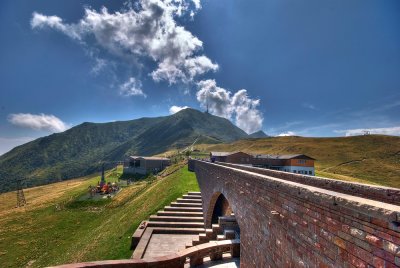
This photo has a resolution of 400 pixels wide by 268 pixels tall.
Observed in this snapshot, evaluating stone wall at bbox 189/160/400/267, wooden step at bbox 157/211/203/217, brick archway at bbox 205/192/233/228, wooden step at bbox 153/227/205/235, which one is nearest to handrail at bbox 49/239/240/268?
brick archway at bbox 205/192/233/228

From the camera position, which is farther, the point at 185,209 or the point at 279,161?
the point at 279,161

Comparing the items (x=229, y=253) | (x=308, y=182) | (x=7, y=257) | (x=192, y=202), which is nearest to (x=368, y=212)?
(x=308, y=182)

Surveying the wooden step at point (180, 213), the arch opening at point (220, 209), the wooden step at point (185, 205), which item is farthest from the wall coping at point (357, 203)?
the wooden step at point (185, 205)

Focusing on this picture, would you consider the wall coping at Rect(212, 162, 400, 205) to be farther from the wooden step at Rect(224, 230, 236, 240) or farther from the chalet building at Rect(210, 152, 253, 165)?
the chalet building at Rect(210, 152, 253, 165)

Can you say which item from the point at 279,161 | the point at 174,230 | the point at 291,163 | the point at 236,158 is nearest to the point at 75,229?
the point at 174,230

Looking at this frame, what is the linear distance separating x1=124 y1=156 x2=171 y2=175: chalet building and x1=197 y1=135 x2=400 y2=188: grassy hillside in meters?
49.4

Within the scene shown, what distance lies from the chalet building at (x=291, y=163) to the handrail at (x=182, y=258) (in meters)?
51.5

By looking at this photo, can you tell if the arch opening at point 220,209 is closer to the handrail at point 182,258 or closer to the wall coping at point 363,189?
the handrail at point 182,258

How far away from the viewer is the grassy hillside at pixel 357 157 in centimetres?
6384

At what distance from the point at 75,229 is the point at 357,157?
300ft

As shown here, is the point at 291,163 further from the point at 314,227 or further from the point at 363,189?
the point at 314,227

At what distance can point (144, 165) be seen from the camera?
82.6 meters

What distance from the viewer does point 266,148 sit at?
5069 inches

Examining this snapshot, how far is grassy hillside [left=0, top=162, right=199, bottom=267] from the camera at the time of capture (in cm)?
2054
